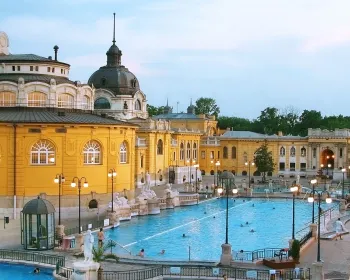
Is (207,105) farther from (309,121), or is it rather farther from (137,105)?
(137,105)

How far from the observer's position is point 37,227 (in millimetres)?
35406

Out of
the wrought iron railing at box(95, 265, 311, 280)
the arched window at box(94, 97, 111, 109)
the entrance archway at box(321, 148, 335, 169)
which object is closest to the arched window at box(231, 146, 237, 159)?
the entrance archway at box(321, 148, 335, 169)

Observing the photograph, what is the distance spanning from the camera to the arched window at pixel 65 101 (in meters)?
54.9

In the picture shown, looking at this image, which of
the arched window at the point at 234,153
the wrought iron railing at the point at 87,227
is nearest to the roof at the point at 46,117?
the wrought iron railing at the point at 87,227

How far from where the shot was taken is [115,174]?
53094 mm

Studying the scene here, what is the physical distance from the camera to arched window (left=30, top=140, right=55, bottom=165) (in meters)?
49.5

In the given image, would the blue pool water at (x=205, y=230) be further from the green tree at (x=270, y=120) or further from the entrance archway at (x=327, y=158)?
the green tree at (x=270, y=120)

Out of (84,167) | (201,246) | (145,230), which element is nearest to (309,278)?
(201,246)

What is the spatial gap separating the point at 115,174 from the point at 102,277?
26.1 m

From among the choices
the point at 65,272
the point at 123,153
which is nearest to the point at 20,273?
the point at 65,272


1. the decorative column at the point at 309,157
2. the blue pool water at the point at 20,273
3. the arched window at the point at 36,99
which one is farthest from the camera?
the decorative column at the point at 309,157

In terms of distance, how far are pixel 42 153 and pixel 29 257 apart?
1847 centimetres

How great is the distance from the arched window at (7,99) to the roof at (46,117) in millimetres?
504

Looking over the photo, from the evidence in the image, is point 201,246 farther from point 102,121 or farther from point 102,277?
point 102,121
